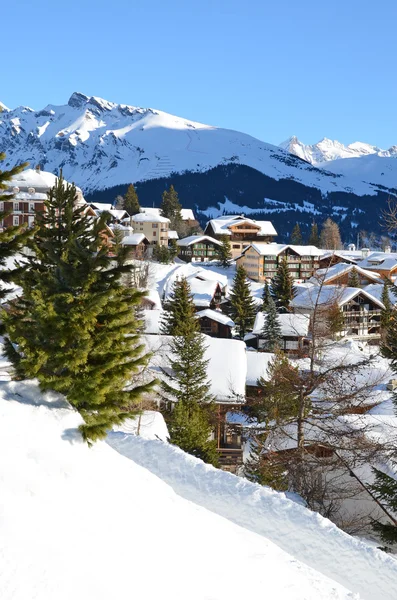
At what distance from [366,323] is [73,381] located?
189 feet

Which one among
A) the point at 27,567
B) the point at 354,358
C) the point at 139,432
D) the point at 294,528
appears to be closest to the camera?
the point at 27,567

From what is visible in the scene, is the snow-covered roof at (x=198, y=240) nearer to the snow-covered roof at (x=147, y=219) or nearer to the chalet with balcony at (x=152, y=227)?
the chalet with balcony at (x=152, y=227)

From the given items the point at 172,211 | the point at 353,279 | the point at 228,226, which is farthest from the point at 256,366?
the point at 172,211

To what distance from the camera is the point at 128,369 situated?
36.3 ft

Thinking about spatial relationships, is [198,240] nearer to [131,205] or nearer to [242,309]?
[131,205]

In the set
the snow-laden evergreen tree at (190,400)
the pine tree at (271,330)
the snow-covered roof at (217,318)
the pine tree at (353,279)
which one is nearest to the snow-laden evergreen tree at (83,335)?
the snow-laden evergreen tree at (190,400)

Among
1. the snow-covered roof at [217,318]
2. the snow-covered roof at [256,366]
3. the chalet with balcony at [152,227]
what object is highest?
the chalet with balcony at [152,227]

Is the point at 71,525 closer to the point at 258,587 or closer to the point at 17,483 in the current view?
the point at 17,483

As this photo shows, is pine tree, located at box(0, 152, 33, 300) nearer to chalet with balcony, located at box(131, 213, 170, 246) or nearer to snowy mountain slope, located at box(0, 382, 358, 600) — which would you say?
snowy mountain slope, located at box(0, 382, 358, 600)

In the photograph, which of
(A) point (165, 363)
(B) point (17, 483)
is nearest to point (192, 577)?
(B) point (17, 483)

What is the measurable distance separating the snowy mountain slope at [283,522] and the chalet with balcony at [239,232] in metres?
89.7

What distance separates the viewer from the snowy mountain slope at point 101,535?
7.82 metres

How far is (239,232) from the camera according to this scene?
108 metres

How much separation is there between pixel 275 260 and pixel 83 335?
81.3m
